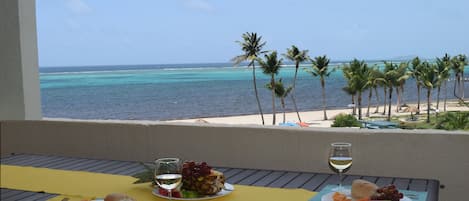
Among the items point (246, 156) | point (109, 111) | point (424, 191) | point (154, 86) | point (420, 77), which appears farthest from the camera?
point (154, 86)

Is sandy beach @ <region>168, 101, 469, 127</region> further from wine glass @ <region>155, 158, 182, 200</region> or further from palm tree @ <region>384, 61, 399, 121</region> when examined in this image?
wine glass @ <region>155, 158, 182, 200</region>

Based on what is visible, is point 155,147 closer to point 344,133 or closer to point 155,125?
point 155,125

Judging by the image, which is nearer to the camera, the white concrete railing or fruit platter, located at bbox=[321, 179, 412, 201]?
fruit platter, located at bbox=[321, 179, 412, 201]

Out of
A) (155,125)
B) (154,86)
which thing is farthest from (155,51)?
(155,125)

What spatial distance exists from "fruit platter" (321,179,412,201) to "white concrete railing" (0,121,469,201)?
0.89 meters

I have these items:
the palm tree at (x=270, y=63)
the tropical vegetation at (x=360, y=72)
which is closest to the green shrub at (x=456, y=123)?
the tropical vegetation at (x=360, y=72)

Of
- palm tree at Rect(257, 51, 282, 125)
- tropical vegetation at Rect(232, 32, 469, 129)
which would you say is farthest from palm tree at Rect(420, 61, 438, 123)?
palm tree at Rect(257, 51, 282, 125)

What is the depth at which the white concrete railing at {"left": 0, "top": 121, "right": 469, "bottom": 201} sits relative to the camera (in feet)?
7.75

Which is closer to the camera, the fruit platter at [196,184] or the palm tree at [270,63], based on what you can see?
the fruit platter at [196,184]

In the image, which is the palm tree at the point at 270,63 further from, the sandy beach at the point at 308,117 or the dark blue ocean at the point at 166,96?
the dark blue ocean at the point at 166,96

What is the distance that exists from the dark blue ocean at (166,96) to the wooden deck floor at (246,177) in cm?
4081

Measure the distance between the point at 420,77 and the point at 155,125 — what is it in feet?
133

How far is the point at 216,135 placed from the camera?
271cm

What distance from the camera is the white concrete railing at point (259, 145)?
7.75ft
